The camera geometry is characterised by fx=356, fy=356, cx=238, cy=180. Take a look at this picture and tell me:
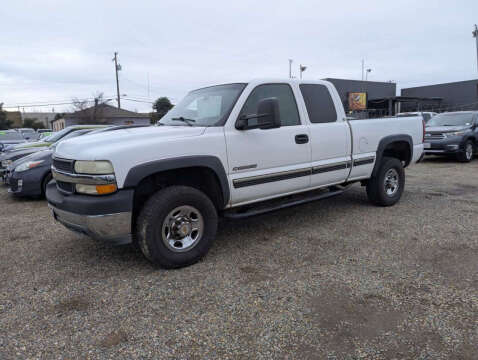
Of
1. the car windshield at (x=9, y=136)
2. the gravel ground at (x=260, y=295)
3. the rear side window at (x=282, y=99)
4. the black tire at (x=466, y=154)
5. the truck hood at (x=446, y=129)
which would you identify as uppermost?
the rear side window at (x=282, y=99)

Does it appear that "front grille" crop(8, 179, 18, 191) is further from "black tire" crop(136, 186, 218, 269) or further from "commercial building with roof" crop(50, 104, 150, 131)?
"commercial building with roof" crop(50, 104, 150, 131)

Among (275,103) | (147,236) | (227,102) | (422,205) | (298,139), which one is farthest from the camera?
(422,205)

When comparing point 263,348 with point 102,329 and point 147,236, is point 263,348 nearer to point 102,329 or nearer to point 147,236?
point 102,329

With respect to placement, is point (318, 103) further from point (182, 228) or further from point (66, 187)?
point (66, 187)

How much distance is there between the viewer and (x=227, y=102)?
4.08m

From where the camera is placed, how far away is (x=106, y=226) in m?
3.15

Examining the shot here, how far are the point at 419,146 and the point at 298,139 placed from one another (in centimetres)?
297

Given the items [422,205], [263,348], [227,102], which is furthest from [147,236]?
[422,205]

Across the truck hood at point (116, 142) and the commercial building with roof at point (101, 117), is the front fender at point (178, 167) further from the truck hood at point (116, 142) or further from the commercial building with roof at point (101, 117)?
the commercial building with roof at point (101, 117)

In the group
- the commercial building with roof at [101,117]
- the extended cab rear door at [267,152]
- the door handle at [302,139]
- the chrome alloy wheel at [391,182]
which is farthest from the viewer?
the commercial building with roof at [101,117]

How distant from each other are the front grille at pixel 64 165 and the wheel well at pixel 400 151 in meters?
4.58

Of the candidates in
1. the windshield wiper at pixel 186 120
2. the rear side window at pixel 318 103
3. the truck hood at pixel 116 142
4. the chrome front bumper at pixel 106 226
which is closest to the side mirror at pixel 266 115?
the truck hood at pixel 116 142

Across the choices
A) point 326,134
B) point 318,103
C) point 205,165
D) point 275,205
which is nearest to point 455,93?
point 318,103

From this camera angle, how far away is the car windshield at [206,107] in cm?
401
